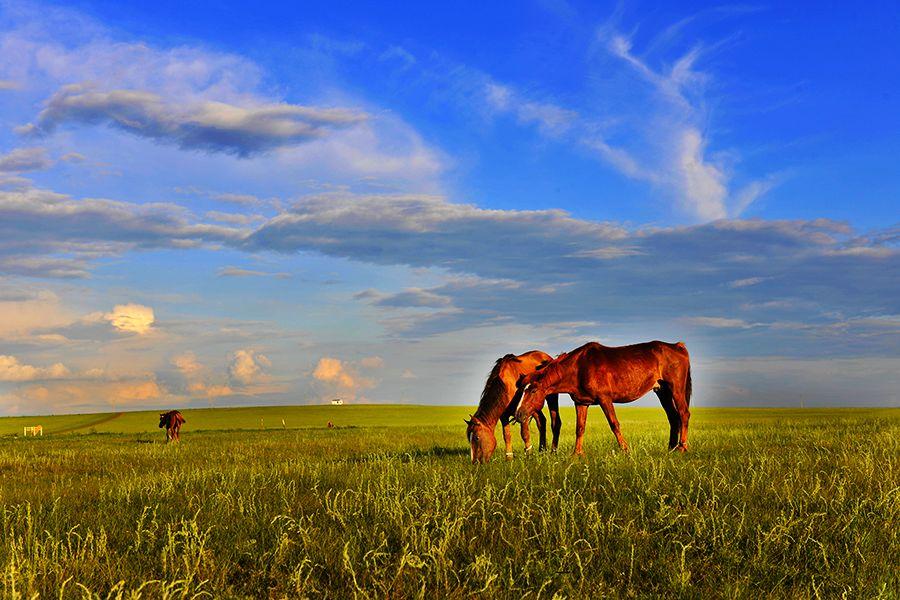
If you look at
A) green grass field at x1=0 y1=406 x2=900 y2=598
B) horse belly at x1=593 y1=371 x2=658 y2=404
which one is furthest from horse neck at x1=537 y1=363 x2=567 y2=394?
green grass field at x1=0 y1=406 x2=900 y2=598

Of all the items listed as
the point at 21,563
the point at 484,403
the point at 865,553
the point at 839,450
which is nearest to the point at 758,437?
the point at 839,450

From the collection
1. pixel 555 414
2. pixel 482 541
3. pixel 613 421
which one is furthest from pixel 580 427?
pixel 482 541

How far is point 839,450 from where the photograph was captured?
48.5 ft

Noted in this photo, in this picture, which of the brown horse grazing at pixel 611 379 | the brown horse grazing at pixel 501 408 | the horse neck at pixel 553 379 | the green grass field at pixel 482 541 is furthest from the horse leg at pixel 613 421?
the green grass field at pixel 482 541

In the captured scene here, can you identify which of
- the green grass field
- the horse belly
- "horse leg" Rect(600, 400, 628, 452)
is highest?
the horse belly

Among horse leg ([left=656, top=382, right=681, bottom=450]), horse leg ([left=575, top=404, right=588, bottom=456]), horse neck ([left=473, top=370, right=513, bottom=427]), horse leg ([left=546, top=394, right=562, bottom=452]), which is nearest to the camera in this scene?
horse leg ([left=575, top=404, right=588, bottom=456])

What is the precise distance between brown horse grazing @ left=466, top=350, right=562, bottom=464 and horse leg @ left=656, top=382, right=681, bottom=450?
2761mm

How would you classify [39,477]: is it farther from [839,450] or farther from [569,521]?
[839,450]

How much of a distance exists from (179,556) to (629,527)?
4657 mm

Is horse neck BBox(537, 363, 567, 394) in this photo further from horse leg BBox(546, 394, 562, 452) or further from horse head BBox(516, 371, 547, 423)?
horse leg BBox(546, 394, 562, 452)

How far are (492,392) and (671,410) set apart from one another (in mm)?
4604

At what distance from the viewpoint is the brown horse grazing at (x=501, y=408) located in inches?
565

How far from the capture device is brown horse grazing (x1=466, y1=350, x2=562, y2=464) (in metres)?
14.4

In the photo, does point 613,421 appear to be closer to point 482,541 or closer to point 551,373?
point 551,373
